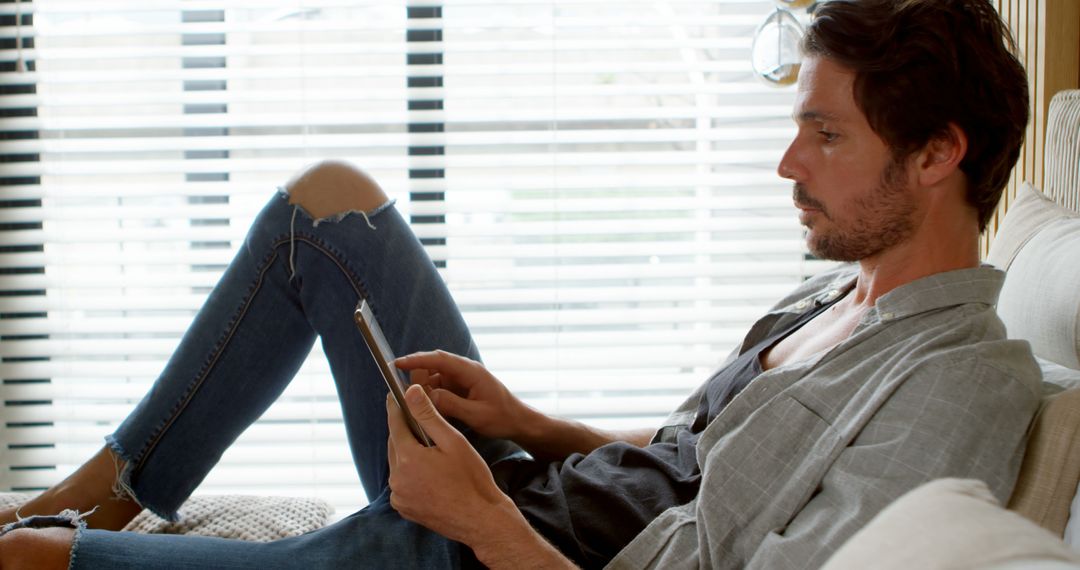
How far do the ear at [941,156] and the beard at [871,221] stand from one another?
1.1 inches

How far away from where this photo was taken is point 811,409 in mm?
1165

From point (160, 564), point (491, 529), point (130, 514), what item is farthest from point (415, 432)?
point (130, 514)

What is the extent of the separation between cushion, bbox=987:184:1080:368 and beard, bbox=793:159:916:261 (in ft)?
0.62

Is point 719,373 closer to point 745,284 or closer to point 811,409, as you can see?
point 811,409

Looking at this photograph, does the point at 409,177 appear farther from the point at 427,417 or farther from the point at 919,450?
the point at 919,450

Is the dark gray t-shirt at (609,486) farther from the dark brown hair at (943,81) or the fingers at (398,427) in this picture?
the dark brown hair at (943,81)

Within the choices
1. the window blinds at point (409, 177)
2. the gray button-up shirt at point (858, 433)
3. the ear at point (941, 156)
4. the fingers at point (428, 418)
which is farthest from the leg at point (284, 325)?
the window blinds at point (409, 177)

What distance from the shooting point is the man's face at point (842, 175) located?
50.6 inches

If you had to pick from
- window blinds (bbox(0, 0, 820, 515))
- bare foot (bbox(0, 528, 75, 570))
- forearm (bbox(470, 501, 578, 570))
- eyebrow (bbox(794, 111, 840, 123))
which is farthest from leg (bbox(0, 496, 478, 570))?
window blinds (bbox(0, 0, 820, 515))

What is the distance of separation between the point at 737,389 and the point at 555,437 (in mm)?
292

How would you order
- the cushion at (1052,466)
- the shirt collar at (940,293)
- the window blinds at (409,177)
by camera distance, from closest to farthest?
the cushion at (1052,466) < the shirt collar at (940,293) < the window blinds at (409,177)

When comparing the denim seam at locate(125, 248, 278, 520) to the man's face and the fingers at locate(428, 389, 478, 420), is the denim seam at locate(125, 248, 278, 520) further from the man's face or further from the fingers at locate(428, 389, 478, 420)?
the man's face

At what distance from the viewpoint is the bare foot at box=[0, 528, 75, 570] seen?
112 centimetres

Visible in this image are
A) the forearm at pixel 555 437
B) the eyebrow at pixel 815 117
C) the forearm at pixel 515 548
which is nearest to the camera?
the forearm at pixel 515 548
